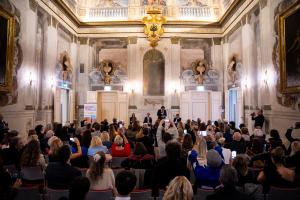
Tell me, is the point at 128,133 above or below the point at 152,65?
below

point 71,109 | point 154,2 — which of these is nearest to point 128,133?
point 71,109

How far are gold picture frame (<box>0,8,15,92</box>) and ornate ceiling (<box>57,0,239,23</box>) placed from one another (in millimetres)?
9800

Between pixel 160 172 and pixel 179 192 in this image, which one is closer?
pixel 179 192

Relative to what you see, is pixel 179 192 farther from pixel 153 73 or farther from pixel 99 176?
pixel 153 73

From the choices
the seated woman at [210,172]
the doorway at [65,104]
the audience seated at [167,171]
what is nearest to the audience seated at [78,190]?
the audience seated at [167,171]

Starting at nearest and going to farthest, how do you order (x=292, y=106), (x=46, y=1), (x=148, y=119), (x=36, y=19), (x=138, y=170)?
(x=138, y=170), (x=292, y=106), (x=36, y=19), (x=46, y=1), (x=148, y=119)

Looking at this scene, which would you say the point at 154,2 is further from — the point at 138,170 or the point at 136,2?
the point at 138,170

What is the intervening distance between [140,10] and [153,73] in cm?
460

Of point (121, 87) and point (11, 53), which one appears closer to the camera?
point (11, 53)

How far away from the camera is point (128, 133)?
9.98m

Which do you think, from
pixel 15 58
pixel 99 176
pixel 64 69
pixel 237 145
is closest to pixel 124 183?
pixel 99 176

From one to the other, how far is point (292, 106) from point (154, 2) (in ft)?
43.1

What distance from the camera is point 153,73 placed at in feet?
66.0

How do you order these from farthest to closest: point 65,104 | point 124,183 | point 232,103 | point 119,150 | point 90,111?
point 232,103 → point 65,104 → point 90,111 → point 119,150 → point 124,183
